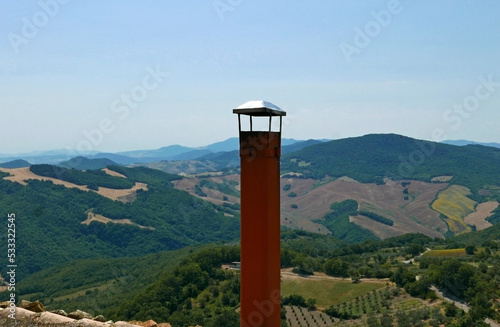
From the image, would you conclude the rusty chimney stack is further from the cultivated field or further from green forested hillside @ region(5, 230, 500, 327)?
the cultivated field

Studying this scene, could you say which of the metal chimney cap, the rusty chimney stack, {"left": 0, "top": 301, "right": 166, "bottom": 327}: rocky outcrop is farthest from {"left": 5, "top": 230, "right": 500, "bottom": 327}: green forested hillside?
the metal chimney cap

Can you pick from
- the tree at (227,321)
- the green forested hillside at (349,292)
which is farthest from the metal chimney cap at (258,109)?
the tree at (227,321)

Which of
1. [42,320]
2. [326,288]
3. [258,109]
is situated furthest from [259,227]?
[326,288]

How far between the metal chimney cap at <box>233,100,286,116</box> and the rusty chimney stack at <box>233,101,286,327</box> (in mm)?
40

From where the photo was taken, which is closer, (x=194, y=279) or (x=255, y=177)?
(x=255, y=177)

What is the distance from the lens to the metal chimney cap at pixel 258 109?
515 inches

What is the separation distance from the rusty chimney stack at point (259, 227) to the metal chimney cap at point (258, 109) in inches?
1.6

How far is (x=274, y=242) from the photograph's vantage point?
1306cm

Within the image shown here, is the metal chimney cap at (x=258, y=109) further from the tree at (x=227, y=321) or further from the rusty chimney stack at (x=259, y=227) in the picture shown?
the tree at (x=227, y=321)

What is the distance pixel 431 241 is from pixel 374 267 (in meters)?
61.5

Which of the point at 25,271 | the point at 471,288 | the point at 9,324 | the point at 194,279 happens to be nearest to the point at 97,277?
the point at 25,271

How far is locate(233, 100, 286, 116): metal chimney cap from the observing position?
13.1 metres

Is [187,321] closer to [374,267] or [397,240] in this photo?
[374,267]

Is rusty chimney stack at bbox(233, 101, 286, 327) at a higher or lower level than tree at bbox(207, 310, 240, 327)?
higher
